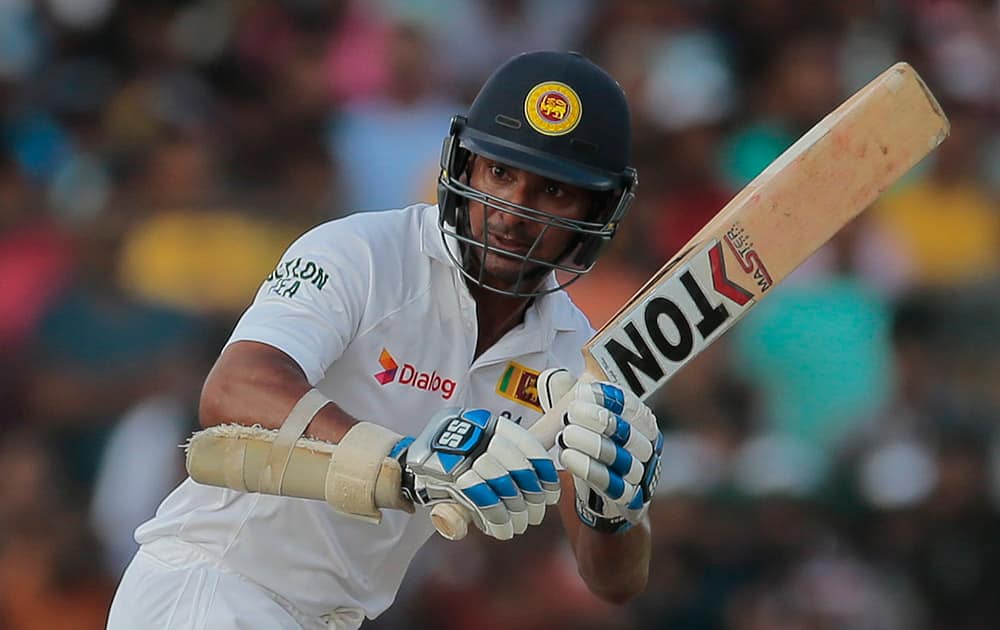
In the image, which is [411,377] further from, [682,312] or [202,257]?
[202,257]

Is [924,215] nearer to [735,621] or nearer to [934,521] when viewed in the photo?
[934,521]

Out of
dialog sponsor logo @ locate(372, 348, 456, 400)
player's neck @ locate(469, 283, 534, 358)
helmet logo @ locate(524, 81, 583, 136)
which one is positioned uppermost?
helmet logo @ locate(524, 81, 583, 136)

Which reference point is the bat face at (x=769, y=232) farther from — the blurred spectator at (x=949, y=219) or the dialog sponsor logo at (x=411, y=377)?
the blurred spectator at (x=949, y=219)

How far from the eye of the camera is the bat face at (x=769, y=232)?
302 centimetres

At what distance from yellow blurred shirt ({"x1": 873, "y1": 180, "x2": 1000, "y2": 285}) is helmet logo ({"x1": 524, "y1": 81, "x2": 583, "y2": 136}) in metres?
3.27

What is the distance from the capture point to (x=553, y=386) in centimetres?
290

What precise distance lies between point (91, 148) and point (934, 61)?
3.63 metres

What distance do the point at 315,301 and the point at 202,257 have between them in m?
3.08

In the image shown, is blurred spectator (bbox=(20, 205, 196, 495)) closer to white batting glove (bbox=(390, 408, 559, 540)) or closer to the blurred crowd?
the blurred crowd

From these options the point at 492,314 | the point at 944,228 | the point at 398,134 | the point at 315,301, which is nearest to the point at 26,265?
the point at 398,134

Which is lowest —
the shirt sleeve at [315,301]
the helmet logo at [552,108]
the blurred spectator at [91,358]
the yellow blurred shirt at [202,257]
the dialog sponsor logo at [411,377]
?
the blurred spectator at [91,358]

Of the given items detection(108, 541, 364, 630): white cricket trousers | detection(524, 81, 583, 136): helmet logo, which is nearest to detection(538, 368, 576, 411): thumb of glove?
detection(524, 81, 583, 136): helmet logo

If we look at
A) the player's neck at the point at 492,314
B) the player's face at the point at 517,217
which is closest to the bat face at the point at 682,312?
the player's face at the point at 517,217

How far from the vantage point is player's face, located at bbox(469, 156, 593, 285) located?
10.2 feet
